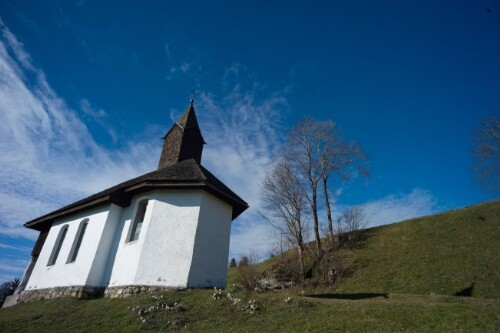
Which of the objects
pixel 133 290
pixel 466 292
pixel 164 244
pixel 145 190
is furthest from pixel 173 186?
pixel 466 292

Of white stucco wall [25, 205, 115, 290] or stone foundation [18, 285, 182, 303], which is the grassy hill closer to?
stone foundation [18, 285, 182, 303]

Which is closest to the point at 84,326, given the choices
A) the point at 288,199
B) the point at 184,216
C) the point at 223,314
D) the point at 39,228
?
the point at 223,314

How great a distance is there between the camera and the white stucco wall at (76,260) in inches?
548

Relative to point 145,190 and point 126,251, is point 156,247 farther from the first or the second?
point 145,190

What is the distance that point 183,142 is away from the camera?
61.6ft

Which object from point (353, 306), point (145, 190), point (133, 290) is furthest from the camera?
point (145, 190)

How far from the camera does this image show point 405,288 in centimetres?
1645

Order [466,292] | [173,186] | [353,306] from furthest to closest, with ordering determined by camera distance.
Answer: [466,292] → [173,186] → [353,306]

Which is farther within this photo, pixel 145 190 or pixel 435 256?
pixel 435 256

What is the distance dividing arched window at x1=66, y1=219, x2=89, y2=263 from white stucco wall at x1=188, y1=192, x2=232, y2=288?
24.9ft

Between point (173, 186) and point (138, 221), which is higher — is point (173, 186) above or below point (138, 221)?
above

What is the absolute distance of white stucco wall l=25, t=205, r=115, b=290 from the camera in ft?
45.7

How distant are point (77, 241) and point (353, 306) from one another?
570 inches

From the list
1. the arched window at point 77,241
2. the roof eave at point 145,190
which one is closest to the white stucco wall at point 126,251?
the roof eave at point 145,190
